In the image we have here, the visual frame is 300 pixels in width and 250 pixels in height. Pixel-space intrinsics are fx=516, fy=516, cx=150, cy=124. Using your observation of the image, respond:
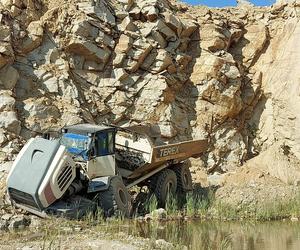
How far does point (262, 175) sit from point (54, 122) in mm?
7091

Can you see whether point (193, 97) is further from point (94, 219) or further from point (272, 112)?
point (94, 219)

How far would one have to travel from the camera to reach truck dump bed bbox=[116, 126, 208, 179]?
14.0 meters

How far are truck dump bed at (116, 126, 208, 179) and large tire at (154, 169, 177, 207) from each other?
11.9 inches

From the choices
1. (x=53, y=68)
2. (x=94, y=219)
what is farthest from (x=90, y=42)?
(x=94, y=219)

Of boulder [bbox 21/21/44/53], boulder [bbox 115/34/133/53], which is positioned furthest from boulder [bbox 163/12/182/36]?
boulder [bbox 21/21/44/53]

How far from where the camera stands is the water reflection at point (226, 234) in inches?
403

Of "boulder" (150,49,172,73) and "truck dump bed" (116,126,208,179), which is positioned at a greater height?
"boulder" (150,49,172,73)

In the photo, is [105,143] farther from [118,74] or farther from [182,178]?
[118,74]

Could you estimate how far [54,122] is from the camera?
16.4 meters

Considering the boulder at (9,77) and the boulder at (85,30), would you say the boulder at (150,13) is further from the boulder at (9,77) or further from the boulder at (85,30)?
the boulder at (9,77)

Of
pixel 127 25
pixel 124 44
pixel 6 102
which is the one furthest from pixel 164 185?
pixel 127 25

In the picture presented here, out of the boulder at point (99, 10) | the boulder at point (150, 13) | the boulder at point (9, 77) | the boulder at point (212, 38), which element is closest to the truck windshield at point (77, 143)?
the boulder at point (9, 77)

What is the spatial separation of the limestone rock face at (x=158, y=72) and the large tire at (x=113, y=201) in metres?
3.54

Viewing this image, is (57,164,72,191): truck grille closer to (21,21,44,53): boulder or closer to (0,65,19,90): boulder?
(0,65,19,90): boulder
